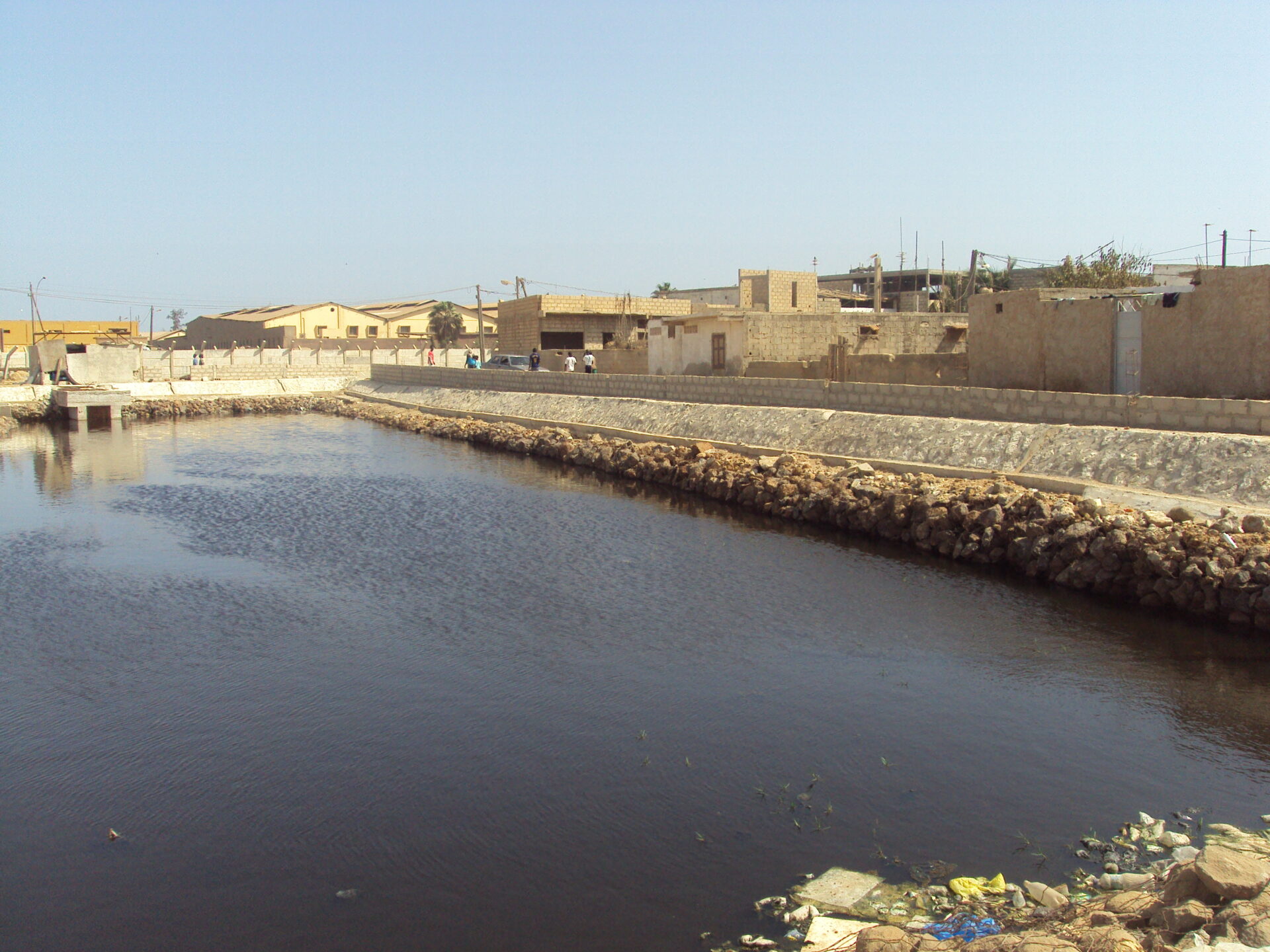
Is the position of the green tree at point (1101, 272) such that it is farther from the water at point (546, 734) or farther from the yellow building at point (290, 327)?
the yellow building at point (290, 327)

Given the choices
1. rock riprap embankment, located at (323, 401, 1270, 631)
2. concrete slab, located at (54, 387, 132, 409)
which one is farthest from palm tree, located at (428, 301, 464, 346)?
rock riprap embankment, located at (323, 401, 1270, 631)

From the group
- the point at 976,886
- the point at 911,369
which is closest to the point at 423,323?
the point at 911,369

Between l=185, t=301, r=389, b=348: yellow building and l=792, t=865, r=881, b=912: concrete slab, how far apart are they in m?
69.5

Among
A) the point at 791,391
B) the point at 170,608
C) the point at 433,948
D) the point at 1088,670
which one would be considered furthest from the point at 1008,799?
the point at 791,391

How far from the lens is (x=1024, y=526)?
56.7 ft

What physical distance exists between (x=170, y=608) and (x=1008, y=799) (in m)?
12.7

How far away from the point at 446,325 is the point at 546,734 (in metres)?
68.9

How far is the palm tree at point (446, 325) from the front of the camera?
76625 mm

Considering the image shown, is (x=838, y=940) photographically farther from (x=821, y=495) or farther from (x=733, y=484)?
(x=733, y=484)

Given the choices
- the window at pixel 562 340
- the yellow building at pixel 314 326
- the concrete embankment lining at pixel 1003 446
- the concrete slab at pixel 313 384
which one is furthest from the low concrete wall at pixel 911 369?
the yellow building at pixel 314 326

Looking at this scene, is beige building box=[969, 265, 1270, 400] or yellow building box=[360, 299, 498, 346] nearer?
beige building box=[969, 265, 1270, 400]

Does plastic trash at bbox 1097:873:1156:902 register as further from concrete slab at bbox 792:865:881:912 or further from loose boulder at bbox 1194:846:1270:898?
concrete slab at bbox 792:865:881:912

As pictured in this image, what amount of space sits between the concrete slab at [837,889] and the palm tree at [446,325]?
232 feet

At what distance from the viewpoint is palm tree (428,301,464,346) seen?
251ft
